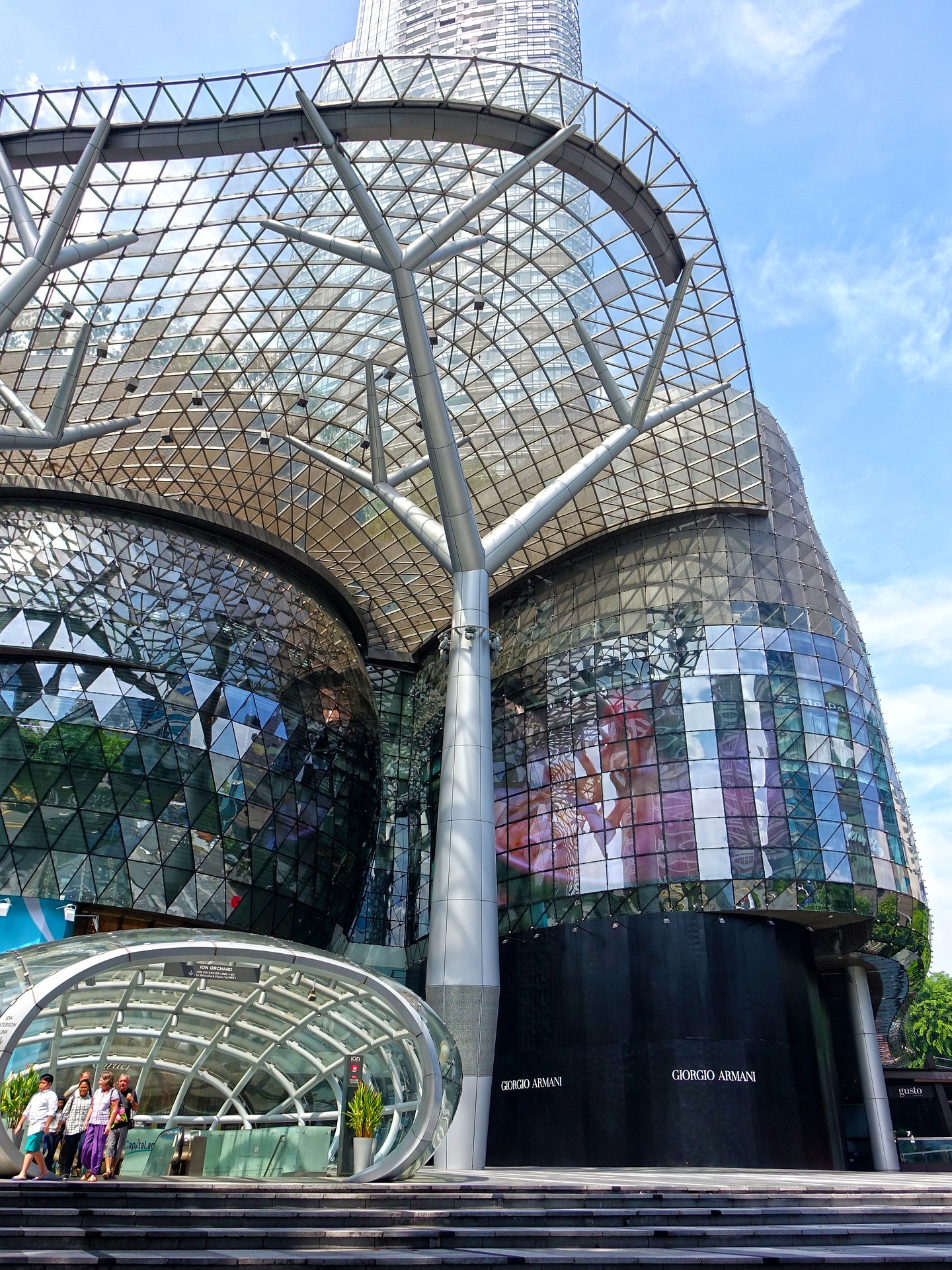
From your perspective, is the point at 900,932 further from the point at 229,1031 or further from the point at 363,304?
the point at 363,304

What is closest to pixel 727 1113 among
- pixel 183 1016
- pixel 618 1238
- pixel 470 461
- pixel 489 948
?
pixel 489 948

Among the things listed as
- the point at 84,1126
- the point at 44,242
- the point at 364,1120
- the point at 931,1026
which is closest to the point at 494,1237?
the point at 364,1120

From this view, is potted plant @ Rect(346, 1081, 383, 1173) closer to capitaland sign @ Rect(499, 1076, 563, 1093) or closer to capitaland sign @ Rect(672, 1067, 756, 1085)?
capitaland sign @ Rect(672, 1067, 756, 1085)

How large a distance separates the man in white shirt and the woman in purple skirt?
0.54 m

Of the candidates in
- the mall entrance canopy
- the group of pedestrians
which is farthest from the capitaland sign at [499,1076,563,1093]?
the group of pedestrians

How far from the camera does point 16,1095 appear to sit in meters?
14.9

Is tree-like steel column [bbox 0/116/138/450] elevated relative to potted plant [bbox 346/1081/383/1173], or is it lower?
elevated

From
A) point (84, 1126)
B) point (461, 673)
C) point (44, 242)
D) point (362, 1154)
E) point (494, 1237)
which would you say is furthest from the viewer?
point (461, 673)

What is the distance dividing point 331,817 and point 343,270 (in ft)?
73.5

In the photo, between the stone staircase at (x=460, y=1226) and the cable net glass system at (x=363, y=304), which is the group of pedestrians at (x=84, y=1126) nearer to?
the stone staircase at (x=460, y=1226)

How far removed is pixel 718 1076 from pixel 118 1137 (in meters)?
22.3

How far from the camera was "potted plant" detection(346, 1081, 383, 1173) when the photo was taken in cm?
1516

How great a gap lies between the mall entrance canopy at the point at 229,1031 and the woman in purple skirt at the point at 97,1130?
1.32 metres

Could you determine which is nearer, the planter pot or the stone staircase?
the stone staircase
